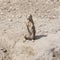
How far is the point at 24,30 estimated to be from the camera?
641cm

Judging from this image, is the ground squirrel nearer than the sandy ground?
No

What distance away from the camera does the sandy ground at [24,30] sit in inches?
215

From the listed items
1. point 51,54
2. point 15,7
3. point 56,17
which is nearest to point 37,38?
point 51,54

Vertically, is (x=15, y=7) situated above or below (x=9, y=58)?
above

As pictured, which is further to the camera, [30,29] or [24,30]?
[24,30]

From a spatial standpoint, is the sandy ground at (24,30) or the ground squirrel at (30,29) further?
the ground squirrel at (30,29)

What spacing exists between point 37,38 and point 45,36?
228 mm

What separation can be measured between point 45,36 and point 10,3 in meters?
2.34

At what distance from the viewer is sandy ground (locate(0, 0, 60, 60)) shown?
5449 millimetres

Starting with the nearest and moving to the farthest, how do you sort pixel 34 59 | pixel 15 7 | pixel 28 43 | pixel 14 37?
1. pixel 34 59
2. pixel 28 43
3. pixel 14 37
4. pixel 15 7

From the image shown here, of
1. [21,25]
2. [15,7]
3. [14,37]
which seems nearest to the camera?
[14,37]

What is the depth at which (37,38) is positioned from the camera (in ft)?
19.1

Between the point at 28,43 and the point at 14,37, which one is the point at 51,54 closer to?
the point at 28,43

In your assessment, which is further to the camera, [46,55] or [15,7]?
[15,7]
